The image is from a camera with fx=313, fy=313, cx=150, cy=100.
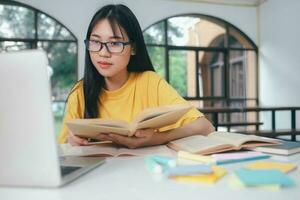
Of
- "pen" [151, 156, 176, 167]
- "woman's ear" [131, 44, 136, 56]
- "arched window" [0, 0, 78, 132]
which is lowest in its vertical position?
"pen" [151, 156, 176, 167]

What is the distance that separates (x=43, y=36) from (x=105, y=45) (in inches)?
170

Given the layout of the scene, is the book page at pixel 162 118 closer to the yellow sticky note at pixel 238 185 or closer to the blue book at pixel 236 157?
the blue book at pixel 236 157

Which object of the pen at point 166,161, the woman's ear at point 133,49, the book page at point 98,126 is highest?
the woman's ear at point 133,49

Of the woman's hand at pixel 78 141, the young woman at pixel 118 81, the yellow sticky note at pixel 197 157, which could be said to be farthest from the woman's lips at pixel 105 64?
the yellow sticky note at pixel 197 157

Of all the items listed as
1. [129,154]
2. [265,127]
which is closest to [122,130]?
[129,154]

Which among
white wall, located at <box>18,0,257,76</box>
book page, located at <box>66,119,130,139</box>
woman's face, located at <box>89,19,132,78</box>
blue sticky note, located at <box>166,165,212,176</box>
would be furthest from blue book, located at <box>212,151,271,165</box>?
white wall, located at <box>18,0,257,76</box>

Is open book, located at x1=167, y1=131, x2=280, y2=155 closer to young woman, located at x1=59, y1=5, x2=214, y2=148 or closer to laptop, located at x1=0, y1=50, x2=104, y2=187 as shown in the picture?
young woman, located at x1=59, y1=5, x2=214, y2=148

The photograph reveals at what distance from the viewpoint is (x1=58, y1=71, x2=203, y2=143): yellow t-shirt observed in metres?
1.26

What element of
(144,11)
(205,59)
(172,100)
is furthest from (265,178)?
(205,59)

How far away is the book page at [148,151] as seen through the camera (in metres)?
0.82

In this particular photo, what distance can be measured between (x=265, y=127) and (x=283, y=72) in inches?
46.4

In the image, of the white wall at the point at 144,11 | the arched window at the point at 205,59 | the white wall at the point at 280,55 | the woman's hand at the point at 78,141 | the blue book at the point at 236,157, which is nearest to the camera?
the blue book at the point at 236,157

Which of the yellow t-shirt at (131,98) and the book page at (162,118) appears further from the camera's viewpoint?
the yellow t-shirt at (131,98)

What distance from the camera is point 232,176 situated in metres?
0.58
